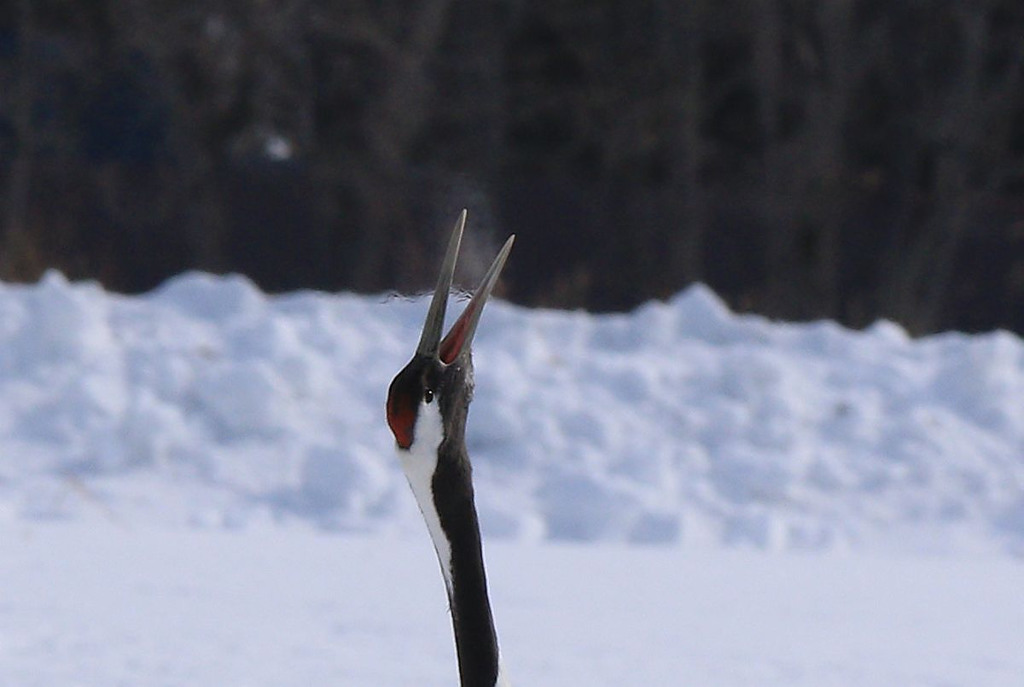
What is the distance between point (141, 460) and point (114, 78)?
985 centimetres

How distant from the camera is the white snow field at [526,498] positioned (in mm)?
4387

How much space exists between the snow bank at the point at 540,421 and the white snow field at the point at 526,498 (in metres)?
0.02

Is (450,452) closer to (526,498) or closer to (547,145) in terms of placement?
(526,498)

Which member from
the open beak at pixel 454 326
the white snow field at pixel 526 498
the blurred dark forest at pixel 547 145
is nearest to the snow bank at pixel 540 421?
the white snow field at pixel 526 498

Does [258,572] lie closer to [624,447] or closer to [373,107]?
[624,447]

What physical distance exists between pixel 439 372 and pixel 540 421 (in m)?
5.89

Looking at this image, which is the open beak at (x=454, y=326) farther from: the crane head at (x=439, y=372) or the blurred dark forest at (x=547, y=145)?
the blurred dark forest at (x=547, y=145)

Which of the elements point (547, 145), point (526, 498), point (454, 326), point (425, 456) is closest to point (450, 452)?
point (425, 456)

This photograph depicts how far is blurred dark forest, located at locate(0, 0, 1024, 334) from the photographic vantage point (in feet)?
49.4

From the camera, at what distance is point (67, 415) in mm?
7742

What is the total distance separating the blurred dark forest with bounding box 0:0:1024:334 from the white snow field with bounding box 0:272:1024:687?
4.69m

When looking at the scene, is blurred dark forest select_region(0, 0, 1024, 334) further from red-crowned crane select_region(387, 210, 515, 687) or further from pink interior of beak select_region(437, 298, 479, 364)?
pink interior of beak select_region(437, 298, 479, 364)

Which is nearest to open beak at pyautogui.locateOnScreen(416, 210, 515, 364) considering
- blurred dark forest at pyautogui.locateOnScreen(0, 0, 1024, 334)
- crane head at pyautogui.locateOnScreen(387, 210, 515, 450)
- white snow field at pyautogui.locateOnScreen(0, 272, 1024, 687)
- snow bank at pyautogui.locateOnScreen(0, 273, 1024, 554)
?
crane head at pyautogui.locateOnScreen(387, 210, 515, 450)

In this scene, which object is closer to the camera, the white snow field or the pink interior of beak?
the pink interior of beak
